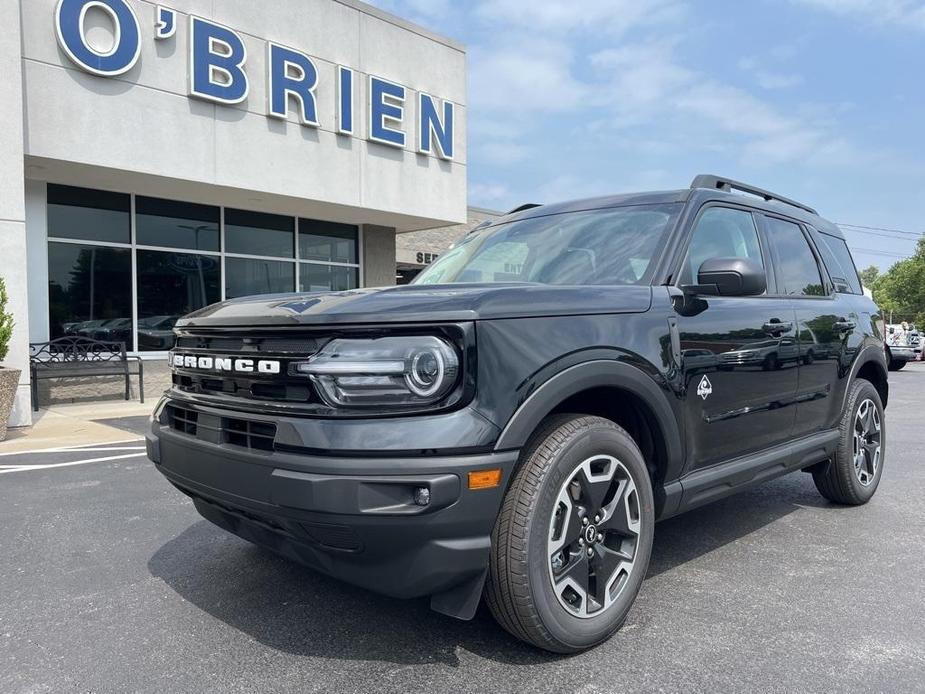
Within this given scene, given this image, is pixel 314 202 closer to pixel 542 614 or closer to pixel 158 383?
pixel 158 383

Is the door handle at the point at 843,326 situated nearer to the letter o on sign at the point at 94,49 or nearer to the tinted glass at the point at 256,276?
the letter o on sign at the point at 94,49

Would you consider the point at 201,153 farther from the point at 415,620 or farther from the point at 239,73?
the point at 415,620

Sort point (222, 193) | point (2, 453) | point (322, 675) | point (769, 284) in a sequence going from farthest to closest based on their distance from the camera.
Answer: point (222, 193) → point (2, 453) → point (769, 284) → point (322, 675)

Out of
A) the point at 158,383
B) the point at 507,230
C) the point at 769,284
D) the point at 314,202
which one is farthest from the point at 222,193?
the point at 769,284

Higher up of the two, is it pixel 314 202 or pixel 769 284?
pixel 314 202

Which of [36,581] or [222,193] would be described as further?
[222,193]

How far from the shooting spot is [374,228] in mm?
16078

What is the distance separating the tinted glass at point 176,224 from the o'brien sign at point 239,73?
232 cm

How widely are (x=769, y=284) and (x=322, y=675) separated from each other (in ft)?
9.79

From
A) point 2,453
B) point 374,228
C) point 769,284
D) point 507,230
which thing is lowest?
point 2,453

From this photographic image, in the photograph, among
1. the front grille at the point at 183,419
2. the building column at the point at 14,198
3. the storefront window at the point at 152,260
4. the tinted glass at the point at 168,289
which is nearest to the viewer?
the front grille at the point at 183,419

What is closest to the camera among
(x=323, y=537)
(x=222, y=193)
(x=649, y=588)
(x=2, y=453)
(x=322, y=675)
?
(x=323, y=537)

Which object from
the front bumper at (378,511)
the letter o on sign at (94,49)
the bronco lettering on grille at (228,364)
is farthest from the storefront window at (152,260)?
the front bumper at (378,511)

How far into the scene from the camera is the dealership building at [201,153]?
9.83 metres
